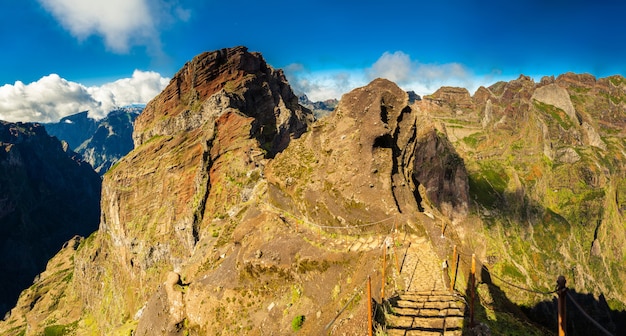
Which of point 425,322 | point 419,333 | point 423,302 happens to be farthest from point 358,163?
point 419,333

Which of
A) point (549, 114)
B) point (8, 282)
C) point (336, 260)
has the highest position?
point (549, 114)

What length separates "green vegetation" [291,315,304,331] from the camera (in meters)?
17.0

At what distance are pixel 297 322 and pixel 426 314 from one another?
6733 mm

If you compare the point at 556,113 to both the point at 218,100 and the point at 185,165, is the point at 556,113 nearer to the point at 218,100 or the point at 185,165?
the point at 218,100

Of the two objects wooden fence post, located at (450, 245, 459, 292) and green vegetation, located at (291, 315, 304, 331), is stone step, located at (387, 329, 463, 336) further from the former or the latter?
green vegetation, located at (291, 315, 304, 331)

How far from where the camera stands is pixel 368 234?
70.0 ft

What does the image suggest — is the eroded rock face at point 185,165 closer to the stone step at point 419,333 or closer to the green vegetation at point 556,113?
the stone step at point 419,333

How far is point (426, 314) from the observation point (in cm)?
1396

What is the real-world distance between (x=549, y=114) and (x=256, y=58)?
426 ft

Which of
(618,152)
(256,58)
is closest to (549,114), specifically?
(618,152)

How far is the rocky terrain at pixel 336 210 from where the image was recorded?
762 inches

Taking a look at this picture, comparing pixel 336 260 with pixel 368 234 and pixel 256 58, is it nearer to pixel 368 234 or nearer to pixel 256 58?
pixel 368 234

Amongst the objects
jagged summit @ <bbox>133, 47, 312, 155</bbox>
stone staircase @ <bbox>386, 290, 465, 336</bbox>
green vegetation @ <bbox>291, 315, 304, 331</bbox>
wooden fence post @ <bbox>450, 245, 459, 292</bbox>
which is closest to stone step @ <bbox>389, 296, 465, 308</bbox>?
stone staircase @ <bbox>386, 290, 465, 336</bbox>

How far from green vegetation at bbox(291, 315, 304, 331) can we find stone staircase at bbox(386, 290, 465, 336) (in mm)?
5158
